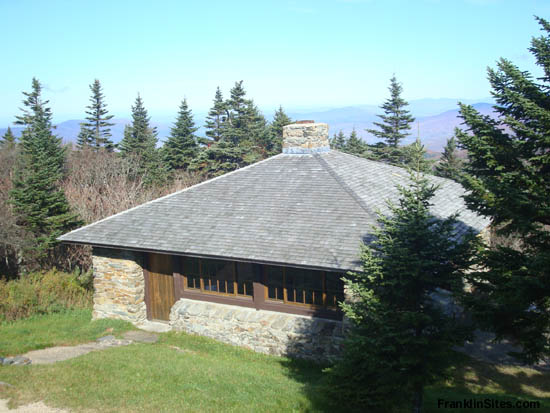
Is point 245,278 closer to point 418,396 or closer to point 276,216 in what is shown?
point 276,216

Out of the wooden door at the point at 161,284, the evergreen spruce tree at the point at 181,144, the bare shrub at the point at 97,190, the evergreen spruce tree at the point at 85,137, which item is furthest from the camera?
the evergreen spruce tree at the point at 85,137

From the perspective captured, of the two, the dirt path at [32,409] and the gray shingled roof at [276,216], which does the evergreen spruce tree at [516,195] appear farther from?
the dirt path at [32,409]

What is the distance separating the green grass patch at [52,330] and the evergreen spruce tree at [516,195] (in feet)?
37.0

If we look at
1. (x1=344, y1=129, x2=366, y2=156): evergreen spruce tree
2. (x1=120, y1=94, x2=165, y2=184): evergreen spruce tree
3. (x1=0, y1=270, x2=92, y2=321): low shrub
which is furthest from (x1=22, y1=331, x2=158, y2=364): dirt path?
(x1=344, y1=129, x2=366, y2=156): evergreen spruce tree

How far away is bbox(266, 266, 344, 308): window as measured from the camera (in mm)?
12391

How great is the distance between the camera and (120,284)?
49.3ft

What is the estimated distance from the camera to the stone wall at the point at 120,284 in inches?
583

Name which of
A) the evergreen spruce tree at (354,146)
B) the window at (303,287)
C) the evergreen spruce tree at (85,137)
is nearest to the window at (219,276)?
the window at (303,287)

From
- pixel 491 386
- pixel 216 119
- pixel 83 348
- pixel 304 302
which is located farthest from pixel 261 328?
pixel 216 119

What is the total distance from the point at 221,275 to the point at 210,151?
2820 cm

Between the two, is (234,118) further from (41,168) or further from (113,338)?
(113,338)

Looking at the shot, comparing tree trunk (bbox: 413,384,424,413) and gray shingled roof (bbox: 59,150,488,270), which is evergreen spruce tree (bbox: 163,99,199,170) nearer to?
gray shingled roof (bbox: 59,150,488,270)

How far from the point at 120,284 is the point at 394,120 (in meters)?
30.6

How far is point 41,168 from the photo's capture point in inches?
835
